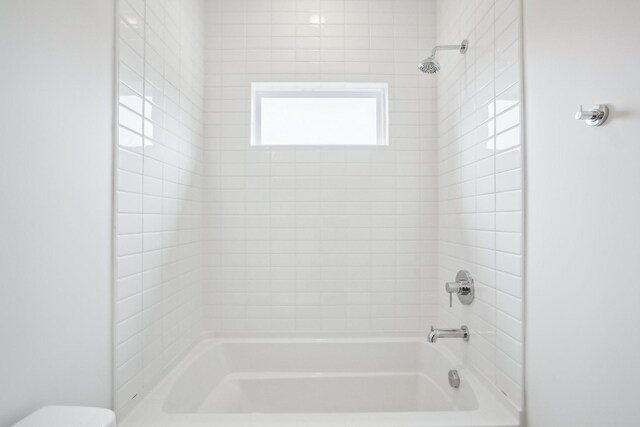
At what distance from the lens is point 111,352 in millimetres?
1188

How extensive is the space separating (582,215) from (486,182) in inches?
23.0

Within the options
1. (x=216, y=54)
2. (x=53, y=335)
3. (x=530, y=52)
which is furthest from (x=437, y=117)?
(x=53, y=335)

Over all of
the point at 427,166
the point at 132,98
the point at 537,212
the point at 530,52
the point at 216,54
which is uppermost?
the point at 216,54

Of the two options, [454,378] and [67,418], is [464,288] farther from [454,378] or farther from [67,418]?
[67,418]

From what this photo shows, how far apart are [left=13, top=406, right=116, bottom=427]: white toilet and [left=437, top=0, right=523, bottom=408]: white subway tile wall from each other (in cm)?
124

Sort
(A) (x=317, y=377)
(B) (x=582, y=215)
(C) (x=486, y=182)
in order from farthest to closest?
(A) (x=317, y=377) → (C) (x=486, y=182) → (B) (x=582, y=215)

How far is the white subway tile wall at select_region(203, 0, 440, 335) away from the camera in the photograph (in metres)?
2.15

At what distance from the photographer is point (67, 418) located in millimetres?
788

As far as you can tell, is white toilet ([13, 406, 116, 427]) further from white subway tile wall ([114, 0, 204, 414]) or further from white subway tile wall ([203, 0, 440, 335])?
white subway tile wall ([203, 0, 440, 335])

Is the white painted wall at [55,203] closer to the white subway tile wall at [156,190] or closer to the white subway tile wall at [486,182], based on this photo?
the white subway tile wall at [156,190]

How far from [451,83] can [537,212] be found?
1051mm

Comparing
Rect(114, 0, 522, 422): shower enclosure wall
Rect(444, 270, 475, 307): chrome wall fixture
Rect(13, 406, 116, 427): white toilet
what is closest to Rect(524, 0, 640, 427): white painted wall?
Rect(444, 270, 475, 307): chrome wall fixture

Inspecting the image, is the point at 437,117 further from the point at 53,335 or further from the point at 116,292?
the point at 53,335

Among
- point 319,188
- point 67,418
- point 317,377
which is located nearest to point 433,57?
point 319,188
